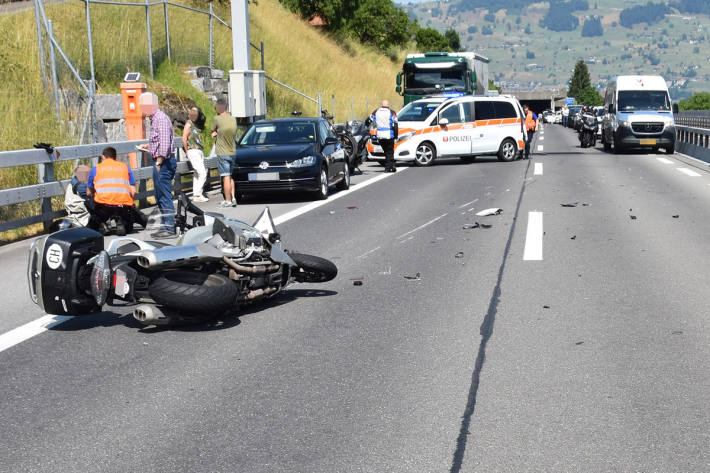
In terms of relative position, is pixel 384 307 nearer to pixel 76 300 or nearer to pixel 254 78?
pixel 76 300

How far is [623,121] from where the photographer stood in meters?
29.5

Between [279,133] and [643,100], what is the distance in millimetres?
17575

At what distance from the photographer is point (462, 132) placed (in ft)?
A: 83.5

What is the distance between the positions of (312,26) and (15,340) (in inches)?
2203

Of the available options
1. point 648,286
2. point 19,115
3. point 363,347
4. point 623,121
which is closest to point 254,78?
point 19,115

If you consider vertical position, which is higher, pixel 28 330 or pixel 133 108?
pixel 133 108

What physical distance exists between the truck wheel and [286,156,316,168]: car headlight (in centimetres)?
961

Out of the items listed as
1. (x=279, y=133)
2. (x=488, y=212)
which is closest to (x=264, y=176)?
(x=279, y=133)

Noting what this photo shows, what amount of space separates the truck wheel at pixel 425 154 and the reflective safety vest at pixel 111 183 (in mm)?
14682

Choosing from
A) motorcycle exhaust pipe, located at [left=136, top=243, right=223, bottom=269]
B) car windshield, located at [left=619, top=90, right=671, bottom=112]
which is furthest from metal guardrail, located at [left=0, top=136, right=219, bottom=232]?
car windshield, located at [left=619, top=90, right=671, bottom=112]

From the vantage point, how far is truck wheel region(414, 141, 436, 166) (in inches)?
1003

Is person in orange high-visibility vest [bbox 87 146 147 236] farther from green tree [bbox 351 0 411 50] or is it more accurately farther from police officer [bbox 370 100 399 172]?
green tree [bbox 351 0 411 50]

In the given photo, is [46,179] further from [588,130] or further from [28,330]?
[588,130]

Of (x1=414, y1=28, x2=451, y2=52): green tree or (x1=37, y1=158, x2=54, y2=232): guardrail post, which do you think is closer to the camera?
(x1=37, y1=158, x2=54, y2=232): guardrail post
